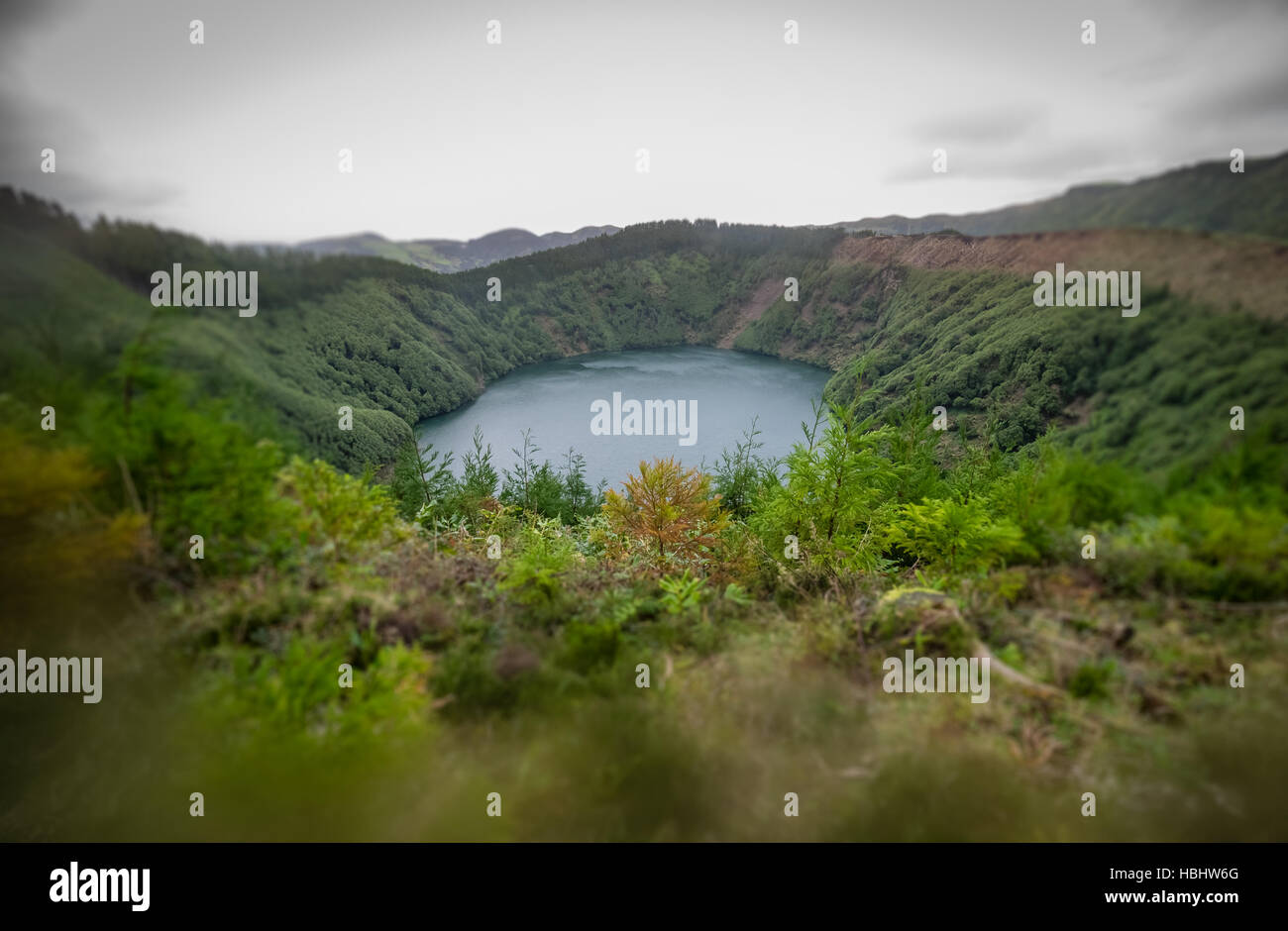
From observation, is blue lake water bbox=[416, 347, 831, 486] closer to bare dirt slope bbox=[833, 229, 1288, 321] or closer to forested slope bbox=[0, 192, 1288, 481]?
forested slope bbox=[0, 192, 1288, 481]

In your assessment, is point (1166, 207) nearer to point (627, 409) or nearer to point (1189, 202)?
point (1189, 202)

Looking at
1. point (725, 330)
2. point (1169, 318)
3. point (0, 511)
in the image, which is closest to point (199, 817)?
point (0, 511)

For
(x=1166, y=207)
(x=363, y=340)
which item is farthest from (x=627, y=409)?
(x=1166, y=207)

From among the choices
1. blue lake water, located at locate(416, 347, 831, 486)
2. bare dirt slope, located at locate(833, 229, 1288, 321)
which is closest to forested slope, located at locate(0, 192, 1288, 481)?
bare dirt slope, located at locate(833, 229, 1288, 321)

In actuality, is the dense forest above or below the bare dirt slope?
below

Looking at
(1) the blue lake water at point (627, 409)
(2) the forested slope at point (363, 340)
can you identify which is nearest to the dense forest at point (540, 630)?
(2) the forested slope at point (363, 340)

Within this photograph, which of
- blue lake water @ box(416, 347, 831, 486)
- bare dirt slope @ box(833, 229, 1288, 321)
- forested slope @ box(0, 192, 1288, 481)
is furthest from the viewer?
blue lake water @ box(416, 347, 831, 486)

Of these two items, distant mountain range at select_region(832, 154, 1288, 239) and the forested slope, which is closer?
the forested slope
